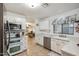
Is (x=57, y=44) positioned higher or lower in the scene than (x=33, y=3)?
lower

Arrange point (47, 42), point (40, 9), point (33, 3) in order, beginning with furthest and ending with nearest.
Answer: point (47, 42) → point (40, 9) → point (33, 3)

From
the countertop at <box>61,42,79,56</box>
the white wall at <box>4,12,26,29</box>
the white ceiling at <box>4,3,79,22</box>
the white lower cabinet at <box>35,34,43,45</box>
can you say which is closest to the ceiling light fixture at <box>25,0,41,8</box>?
the white ceiling at <box>4,3,79,22</box>

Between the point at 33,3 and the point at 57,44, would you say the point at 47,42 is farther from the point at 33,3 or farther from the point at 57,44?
the point at 33,3

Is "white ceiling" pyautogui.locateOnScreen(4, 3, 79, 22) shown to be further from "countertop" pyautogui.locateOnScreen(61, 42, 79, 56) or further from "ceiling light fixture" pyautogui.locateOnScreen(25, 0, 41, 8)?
"countertop" pyautogui.locateOnScreen(61, 42, 79, 56)

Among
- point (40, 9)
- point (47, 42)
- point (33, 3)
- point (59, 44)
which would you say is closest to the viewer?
point (33, 3)

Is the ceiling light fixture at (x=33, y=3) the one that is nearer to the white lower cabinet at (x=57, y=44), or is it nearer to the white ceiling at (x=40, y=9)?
the white ceiling at (x=40, y=9)

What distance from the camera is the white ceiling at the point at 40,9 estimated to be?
3.64 feet

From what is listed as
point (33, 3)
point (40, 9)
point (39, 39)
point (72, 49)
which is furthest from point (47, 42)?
point (33, 3)

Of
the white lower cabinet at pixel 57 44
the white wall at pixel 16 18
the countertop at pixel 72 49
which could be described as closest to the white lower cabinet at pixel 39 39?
the white lower cabinet at pixel 57 44

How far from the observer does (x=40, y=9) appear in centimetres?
121

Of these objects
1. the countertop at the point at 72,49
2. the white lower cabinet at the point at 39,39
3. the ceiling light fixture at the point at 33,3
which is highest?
the ceiling light fixture at the point at 33,3

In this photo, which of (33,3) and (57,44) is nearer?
(33,3)

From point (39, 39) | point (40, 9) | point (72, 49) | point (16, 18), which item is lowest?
point (72, 49)

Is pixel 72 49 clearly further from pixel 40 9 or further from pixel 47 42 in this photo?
pixel 40 9
